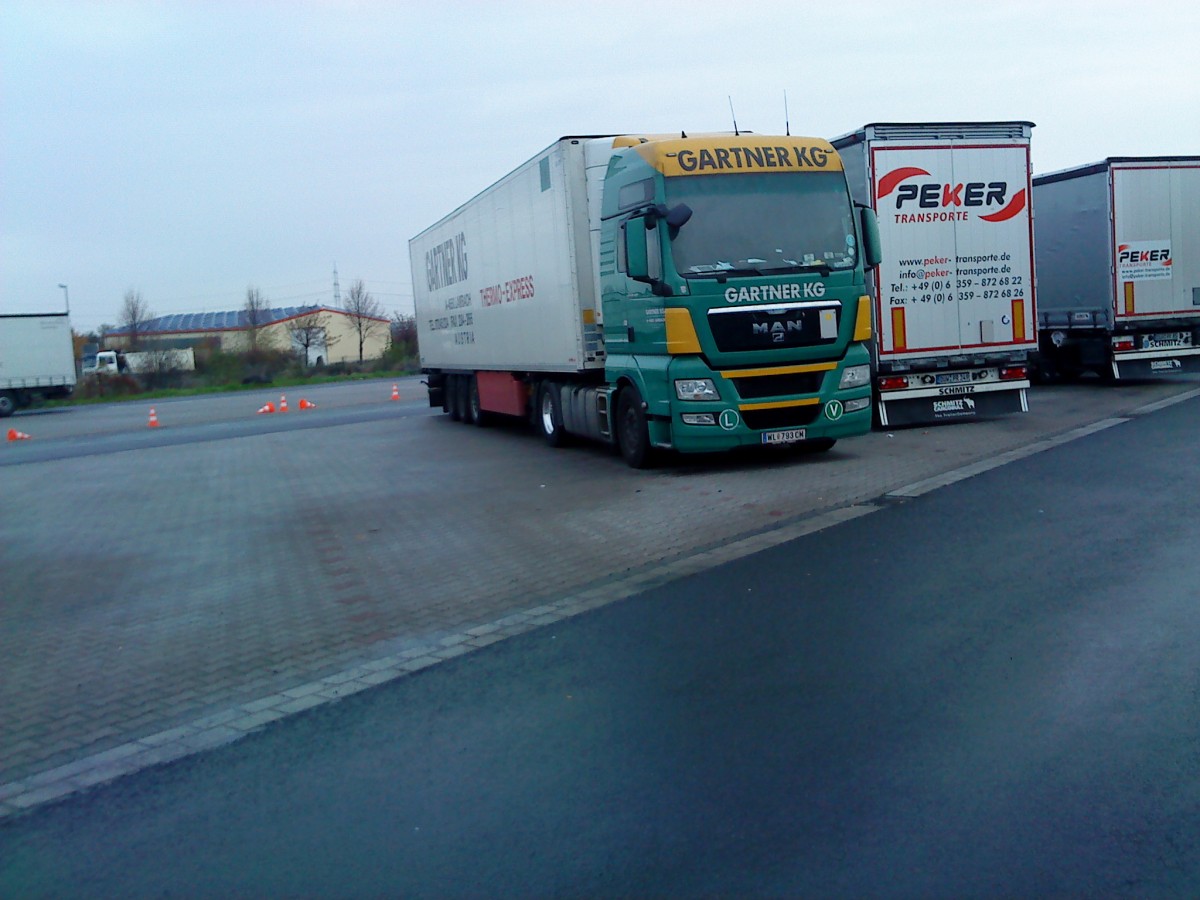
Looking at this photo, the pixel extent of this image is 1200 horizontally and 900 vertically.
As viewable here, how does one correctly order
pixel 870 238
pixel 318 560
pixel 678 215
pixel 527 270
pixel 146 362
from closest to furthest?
pixel 318 560, pixel 678 215, pixel 870 238, pixel 527 270, pixel 146 362

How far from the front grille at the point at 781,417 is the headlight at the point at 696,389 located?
435mm

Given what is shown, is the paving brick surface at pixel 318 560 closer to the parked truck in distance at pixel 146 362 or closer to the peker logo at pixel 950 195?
the peker logo at pixel 950 195

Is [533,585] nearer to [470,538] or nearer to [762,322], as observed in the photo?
[470,538]

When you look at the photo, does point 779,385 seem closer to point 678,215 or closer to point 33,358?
point 678,215

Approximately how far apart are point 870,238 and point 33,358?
40246mm

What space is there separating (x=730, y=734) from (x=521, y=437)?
15905 mm

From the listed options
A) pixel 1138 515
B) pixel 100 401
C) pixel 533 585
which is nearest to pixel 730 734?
pixel 533 585

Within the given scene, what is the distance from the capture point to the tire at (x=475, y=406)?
77.4 feet

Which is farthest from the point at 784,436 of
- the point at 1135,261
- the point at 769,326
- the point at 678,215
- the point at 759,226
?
the point at 1135,261

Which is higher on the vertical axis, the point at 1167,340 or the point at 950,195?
the point at 950,195

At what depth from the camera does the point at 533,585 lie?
8609 mm

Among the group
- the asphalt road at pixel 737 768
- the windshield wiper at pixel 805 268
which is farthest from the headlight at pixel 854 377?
the asphalt road at pixel 737 768

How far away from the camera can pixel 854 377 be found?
13.4 metres

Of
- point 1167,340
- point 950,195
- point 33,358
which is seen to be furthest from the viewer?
point 33,358
